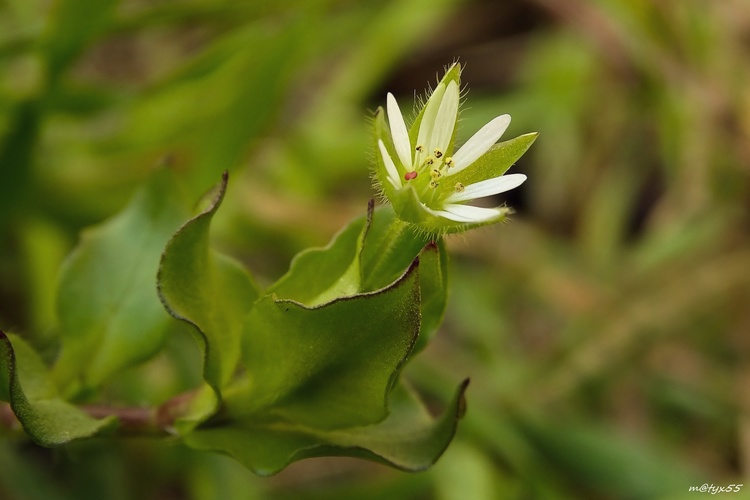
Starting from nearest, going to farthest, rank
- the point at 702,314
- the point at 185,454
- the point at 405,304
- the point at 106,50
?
1. the point at 405,304
2. the point at 185,454
3. the point at 702,314
4. the point at 106,50

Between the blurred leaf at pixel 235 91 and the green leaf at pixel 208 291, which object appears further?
the blurred leaf at pixel 235 91

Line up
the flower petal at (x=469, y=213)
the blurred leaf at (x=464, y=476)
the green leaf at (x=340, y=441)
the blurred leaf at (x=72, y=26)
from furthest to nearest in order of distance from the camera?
1. the blurred leaf at (x=464, y=476)
2. the blurred leaf at (x=72, y=26)
3. the green leaf at (x=340, y=441)
4. the flower petal at (x=469, y=213)

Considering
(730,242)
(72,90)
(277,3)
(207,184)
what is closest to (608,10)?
(730,242)

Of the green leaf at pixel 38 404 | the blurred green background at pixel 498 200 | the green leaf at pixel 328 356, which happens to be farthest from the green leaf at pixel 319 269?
the blurred green background at pixel 498 200

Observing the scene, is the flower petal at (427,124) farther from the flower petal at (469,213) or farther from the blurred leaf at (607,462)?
the blurred leaf at (607,462)

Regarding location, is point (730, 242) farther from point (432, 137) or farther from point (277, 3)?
point (432, 137)
